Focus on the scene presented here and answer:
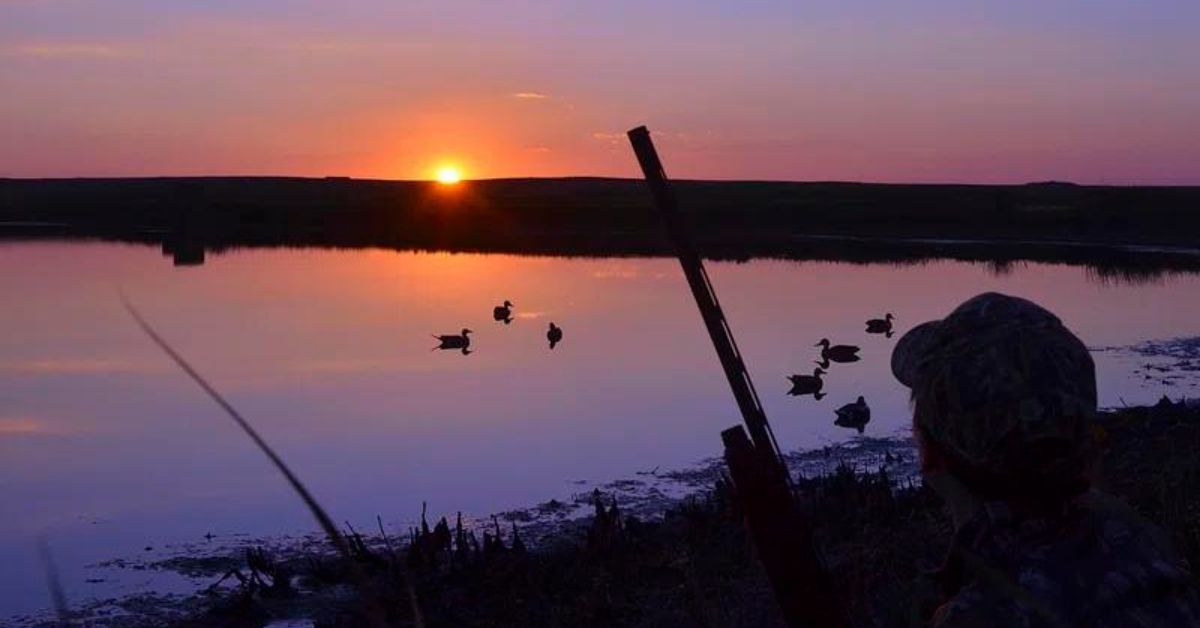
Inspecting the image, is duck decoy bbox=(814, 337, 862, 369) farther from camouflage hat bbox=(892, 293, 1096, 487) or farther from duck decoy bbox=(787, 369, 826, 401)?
camouflage hat bbox=(892, 293, 1096, 487)

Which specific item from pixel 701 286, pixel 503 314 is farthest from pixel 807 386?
pixel 701 286

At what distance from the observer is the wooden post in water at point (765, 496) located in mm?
2598

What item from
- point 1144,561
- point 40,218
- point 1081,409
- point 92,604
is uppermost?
point 40,218

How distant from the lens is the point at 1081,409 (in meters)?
1.62

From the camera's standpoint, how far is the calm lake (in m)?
11.8

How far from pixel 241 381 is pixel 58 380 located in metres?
2.35

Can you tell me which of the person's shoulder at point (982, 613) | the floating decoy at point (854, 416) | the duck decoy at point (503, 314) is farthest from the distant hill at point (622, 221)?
the person's shoulder at point (982, 613)

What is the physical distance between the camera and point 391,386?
18422mm

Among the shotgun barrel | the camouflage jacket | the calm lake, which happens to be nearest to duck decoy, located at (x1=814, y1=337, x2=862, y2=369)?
the calm lake

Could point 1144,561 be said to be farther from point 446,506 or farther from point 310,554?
point 446,506

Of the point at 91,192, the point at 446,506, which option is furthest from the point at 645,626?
the point at 91,192

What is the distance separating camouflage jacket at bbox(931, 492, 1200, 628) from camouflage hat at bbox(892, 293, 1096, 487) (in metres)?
0.07

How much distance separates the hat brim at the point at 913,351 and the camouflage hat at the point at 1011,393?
1.2 inches

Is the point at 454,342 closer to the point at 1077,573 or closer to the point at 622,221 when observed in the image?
the point at 1077,573
